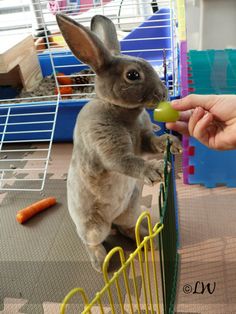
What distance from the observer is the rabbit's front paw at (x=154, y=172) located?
0.83 metres

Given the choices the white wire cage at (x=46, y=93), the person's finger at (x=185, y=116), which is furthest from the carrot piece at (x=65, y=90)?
the person's finger at (x=185, y=116)

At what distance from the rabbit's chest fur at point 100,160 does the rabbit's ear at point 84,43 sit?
0.49 feet

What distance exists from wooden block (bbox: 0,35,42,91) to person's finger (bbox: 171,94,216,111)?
1.36 m

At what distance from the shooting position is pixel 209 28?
2.50 metres

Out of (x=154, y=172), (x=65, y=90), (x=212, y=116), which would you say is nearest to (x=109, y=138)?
(x=154, y=172)

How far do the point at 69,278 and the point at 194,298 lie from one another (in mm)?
456

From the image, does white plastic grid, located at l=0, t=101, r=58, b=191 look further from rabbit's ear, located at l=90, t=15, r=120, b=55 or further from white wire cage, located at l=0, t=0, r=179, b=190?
rabbit's ear, located at l=90, t=15, r=120, b=55

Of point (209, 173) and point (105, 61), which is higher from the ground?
point (105, 61)

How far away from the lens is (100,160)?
1017 mm

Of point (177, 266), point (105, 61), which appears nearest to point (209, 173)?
point (177, 266)

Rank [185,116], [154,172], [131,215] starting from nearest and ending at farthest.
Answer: [154,172] → [185,116] → [131,215]

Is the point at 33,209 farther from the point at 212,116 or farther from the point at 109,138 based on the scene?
the point at 212,116

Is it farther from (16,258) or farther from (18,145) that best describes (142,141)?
(18,145)

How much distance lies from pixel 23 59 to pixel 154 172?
1.69 metres
